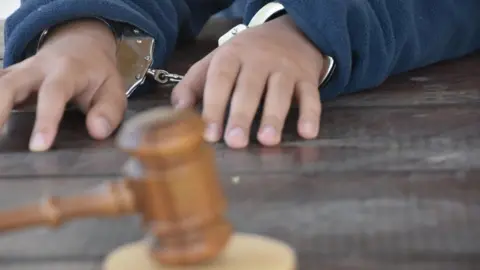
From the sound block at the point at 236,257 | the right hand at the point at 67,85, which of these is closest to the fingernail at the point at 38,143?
the right hand at the point at 67,85

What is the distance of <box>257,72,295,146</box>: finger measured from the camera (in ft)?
1.93

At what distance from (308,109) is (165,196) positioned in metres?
0.29

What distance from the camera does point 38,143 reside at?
1.98ft

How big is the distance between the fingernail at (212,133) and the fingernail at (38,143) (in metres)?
0.12

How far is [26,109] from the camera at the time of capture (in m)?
0.71

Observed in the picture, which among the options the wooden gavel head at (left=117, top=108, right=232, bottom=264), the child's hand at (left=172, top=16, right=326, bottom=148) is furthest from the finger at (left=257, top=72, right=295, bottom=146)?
the wooden gavel head at (left=117, top=108, right=232, bottom=264)

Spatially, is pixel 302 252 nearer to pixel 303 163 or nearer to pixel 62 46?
pixel 303 163

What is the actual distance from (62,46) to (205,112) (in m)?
0.17

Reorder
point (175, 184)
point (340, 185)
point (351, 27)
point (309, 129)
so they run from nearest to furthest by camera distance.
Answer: point (175, 184)
point (340, 185)
point (309, 129)
point (351, 27)

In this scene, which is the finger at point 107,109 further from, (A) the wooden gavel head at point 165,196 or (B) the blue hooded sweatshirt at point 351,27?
(A) the wooden gavel head at point 165,196

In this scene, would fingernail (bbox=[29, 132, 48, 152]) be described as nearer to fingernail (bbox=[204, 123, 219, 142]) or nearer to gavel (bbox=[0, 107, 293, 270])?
fingernail (bbox=[204, 123, 219, 142])

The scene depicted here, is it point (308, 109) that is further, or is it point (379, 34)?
point (379, 34)

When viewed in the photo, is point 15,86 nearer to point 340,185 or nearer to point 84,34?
point 84,34

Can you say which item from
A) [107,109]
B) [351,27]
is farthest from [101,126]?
[351,27]
